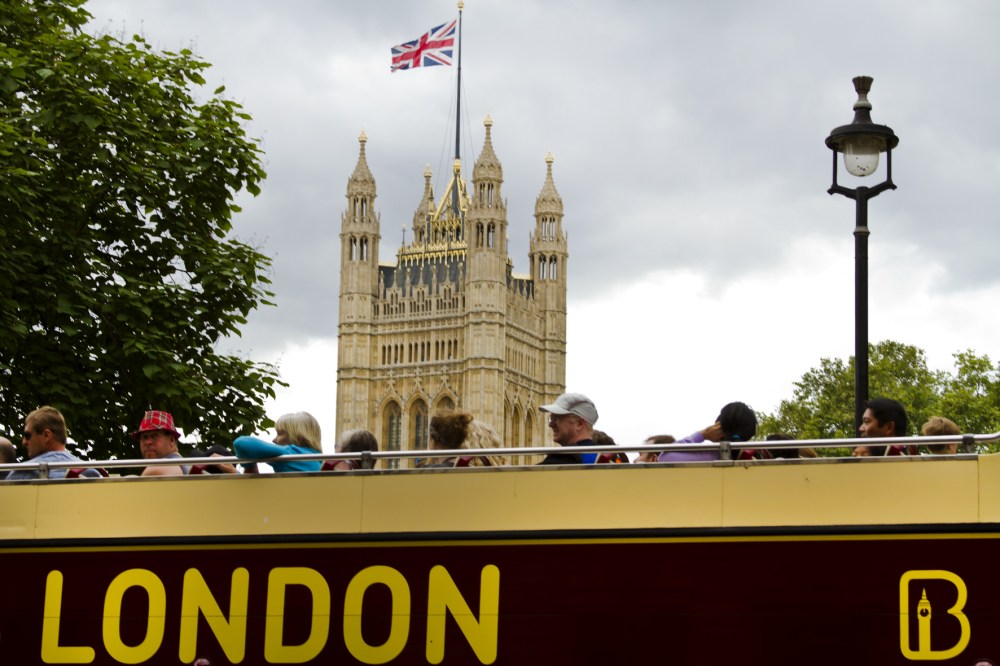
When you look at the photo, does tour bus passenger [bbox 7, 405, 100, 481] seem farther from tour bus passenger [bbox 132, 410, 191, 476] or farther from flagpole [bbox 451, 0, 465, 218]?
flagpole [bbox 451, 0, 465, 218]

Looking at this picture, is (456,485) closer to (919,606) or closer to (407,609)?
(407,609)

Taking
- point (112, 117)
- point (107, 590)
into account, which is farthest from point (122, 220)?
point (107, 590)

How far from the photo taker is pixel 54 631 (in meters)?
7.04

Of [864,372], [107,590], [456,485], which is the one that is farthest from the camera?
[864,372]

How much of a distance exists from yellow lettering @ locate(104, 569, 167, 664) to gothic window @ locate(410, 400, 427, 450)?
10987cm

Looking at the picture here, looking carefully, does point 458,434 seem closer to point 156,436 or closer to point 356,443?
point 356,443

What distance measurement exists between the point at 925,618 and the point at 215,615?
9.46 feet

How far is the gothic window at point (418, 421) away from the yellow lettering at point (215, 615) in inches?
4331

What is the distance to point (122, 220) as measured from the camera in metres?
16.7

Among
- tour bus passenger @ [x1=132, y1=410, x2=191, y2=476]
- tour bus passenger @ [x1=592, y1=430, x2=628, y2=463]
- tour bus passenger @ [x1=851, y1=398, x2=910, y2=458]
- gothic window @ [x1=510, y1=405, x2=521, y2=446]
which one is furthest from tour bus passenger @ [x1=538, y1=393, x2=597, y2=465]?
gothic window @ [x1=510, y1=405, x2=521, y2=446]

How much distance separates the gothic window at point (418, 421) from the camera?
11756cm

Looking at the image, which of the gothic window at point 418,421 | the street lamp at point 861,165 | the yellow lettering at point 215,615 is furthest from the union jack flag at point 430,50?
the yellow lettering at point 215,615

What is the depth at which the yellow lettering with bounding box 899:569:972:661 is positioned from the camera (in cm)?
575

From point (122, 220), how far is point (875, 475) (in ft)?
39.5
